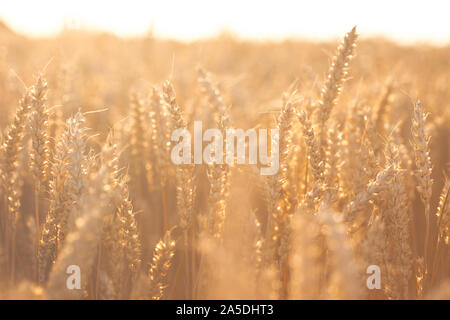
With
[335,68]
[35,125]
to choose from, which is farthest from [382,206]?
[35,125]

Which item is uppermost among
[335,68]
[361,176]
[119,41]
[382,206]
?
[119,41]

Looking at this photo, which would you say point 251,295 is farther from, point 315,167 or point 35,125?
point 35,125

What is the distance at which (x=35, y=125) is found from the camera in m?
1.17

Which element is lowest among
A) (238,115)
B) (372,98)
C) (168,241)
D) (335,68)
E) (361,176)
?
(168,241)

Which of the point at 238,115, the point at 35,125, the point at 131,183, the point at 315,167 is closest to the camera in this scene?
the point at 35,125

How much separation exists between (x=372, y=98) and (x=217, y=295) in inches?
98.5

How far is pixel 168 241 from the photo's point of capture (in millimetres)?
1191

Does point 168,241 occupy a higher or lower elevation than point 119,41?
lower

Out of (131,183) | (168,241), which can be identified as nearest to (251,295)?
(168,241)

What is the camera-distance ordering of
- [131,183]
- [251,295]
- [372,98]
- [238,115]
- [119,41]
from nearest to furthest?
[251,295]
[131,183]
[238,115]
[372,98]
[119,41]

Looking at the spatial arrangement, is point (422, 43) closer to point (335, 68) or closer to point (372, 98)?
point (372, 98)

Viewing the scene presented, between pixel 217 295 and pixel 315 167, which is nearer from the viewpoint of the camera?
pixel 217 295

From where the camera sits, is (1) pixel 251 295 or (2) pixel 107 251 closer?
(1) pixel 251 295

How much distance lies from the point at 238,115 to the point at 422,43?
22.7 ft
